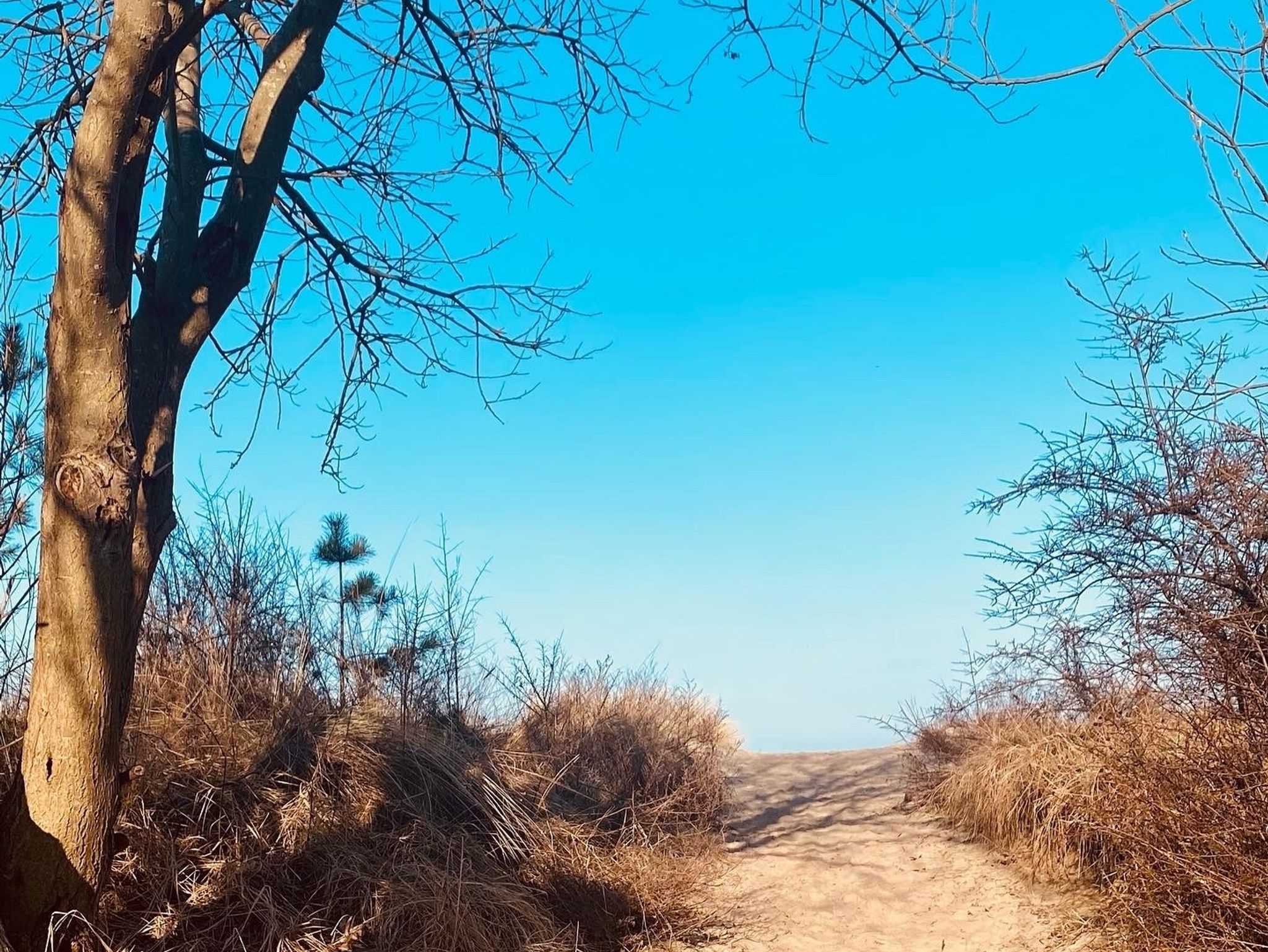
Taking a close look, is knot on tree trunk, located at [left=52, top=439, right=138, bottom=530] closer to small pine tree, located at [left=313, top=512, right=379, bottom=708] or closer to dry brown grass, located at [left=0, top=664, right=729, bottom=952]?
dry brown grass, located at [left=0, top=664, right=729, bottom=952]

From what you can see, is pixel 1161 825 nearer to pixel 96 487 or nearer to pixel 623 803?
pixel 623 803

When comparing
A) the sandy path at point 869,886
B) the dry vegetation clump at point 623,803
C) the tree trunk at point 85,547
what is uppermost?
the tree trunk at point 85,547

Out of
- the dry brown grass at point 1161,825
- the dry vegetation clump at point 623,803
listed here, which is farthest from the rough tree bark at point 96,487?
the dry brown grass at point 1161,825

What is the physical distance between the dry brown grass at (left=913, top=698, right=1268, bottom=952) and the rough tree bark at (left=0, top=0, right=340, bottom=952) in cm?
445

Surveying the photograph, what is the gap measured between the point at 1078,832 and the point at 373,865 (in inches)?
174

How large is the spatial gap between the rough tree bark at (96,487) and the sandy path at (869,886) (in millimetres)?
3935

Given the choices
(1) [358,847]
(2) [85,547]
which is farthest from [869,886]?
(2) [85,547]

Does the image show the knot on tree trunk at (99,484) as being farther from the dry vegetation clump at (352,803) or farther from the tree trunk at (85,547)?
the dry vegetation clump at (352,803)

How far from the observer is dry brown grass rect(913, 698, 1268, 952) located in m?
4.29

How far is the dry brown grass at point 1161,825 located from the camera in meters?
4.29

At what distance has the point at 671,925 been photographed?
600cm

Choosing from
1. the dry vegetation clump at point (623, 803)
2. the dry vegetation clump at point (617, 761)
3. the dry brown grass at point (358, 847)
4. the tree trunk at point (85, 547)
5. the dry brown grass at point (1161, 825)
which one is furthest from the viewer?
the dry vegetation clump at point (617, 761)

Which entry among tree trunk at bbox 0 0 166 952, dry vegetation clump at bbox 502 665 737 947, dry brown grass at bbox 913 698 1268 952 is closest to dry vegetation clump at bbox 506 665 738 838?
dry vegetation clump at bbox 502 665 737 947

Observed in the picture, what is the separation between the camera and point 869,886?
7129 mm
